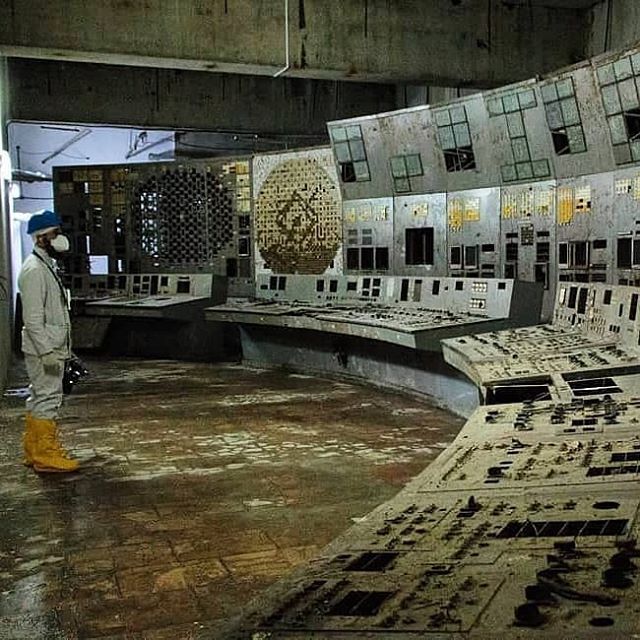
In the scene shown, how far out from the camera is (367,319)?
6.97 meters

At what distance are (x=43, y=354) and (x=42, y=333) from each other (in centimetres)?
12

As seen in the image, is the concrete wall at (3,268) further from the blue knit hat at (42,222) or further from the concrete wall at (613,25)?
the concrete wall at (613,25)

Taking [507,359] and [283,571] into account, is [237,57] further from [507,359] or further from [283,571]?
[283,571]

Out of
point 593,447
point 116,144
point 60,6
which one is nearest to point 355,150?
point 60,6

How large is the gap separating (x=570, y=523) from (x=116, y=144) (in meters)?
17.8

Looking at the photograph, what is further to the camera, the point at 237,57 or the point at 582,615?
the point at 237,57

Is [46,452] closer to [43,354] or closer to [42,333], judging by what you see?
[43,354]

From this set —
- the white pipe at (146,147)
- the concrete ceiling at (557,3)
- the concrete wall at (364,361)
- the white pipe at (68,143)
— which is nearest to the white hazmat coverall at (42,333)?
the concrete wall at (364,361)

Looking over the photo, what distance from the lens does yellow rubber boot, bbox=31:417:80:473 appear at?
4871mm

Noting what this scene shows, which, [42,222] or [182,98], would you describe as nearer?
[42,222]

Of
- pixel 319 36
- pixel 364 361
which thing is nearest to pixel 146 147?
pixel 319 36

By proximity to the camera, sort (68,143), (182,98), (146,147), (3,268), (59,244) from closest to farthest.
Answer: (59,244)
(3,268)
(182,98)
(146,147)
(68,143)

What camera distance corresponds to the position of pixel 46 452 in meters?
4.88

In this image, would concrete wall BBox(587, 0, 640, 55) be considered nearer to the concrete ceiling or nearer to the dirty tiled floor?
the concrete ceiling
